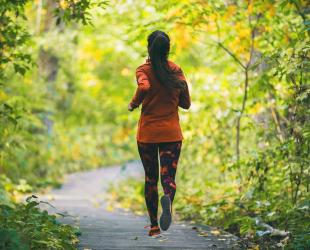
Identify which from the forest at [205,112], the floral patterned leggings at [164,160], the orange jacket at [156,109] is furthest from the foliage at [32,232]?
the orange jacket at [156,109]

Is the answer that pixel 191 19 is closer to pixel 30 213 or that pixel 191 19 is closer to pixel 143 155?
pixel 143 155

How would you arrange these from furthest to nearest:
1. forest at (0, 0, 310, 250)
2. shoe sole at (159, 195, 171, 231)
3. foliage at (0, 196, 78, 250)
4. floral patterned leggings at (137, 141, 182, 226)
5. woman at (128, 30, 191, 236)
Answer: forest at (0, 0, 310, 250)
floral patterned leggings at (137, 141, 182, 226)
woman at (128, 30, 191, 236)
shoe sole at (159, 195, 171, 231)
foliage at (0, 196, 78, 250)

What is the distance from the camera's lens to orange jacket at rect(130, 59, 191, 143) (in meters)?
5.36

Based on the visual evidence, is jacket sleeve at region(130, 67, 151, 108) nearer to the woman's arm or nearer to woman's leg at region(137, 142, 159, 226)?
the woman's arm

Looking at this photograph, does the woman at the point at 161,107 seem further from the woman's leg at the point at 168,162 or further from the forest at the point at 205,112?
the forest at the point at 205,112

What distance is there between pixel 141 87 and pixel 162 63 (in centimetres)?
32

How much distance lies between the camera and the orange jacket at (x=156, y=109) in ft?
17.6

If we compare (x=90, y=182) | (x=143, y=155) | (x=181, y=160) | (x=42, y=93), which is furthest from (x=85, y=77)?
(x=143, y=155)

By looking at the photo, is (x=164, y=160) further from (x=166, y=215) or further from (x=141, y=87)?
(x=141, y=87)

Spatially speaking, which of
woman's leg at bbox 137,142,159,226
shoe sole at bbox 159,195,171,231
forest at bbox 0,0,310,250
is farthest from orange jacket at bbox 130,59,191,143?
forest at bbox 0,0,310,250

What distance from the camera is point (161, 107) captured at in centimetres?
539

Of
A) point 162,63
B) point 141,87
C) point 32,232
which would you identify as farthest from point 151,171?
point 32,232

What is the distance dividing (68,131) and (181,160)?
1197 centimetres

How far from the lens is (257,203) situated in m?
6.51
